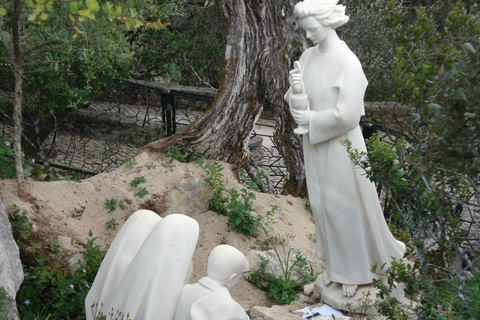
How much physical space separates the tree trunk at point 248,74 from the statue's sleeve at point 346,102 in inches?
93.9

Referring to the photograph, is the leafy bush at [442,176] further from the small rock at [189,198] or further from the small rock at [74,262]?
the small rock at [74,262]

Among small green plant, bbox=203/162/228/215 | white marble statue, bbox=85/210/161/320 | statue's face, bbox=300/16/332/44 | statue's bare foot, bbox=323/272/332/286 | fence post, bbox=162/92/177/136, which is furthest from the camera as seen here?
fence post, bbox=162/92/177/136

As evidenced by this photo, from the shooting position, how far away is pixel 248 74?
5.95 m

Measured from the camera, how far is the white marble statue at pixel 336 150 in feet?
11.5

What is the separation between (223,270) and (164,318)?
418 millimetres

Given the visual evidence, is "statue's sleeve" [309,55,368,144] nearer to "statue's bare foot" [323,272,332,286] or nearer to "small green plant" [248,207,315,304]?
"statue's bare foot" [323,272,332,286]

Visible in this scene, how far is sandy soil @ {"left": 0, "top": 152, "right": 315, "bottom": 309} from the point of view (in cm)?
Answer: 474

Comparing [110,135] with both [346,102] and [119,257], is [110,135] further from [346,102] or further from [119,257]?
[346,102]

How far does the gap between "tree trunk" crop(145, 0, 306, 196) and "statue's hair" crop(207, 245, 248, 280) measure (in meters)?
2.68

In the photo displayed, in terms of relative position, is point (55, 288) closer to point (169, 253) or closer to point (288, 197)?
point (169, 253)

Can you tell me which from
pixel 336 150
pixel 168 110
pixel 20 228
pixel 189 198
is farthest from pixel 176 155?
pixel 336 150

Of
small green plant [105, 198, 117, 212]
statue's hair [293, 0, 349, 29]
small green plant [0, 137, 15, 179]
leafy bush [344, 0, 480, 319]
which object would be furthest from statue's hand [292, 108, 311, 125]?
small green plant [0, 137, 15, 179]

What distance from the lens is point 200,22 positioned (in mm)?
10609

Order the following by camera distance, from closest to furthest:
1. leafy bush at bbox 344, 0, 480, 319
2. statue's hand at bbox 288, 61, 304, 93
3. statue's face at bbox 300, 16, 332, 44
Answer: leafy bush at bbox 344, 0, 480, 319
statue's face at bbox 300, 16, 332, 44
statue's hand at bbox 288, 61, 304, 93
